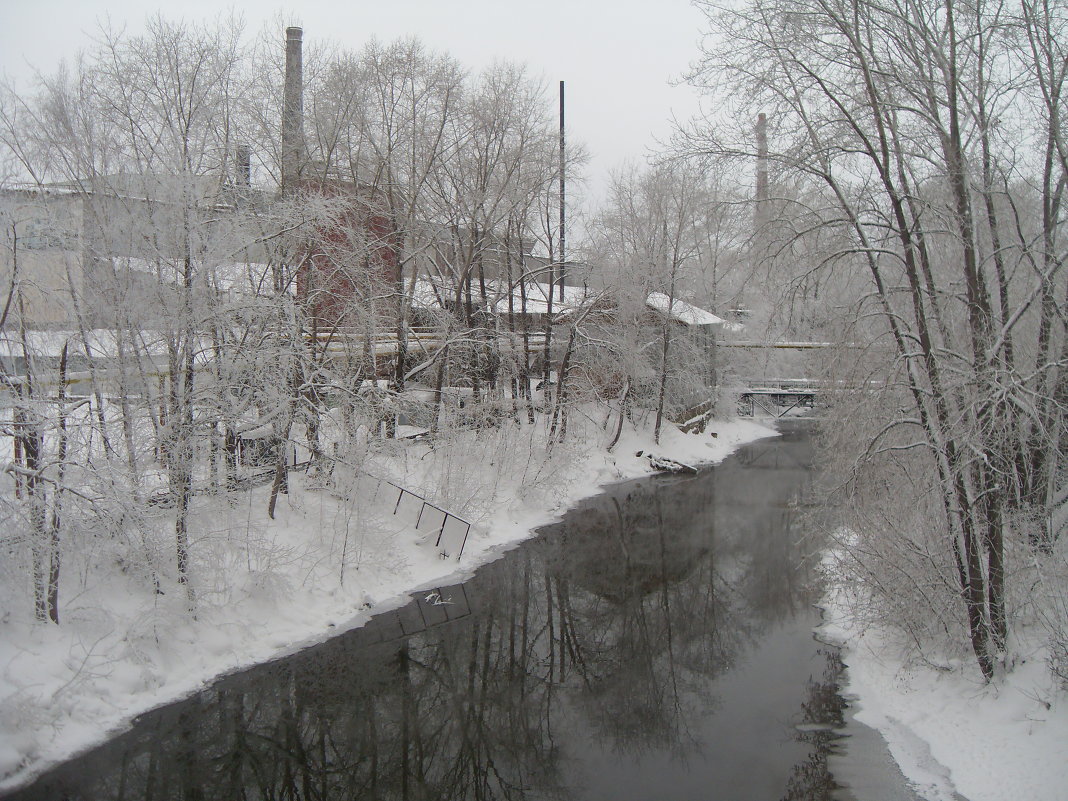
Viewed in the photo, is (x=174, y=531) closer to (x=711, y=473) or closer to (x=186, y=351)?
(x=186, y=351)

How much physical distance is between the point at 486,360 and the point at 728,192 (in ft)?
45.9

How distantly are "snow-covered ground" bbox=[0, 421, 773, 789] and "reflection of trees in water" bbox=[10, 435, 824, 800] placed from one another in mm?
453

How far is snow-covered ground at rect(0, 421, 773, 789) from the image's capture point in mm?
8023

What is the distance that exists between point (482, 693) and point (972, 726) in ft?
17.8

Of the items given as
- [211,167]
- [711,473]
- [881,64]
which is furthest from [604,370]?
[881,64]

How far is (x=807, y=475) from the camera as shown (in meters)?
24.2

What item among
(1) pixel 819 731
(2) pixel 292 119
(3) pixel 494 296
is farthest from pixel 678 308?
(1) pixel 819 731

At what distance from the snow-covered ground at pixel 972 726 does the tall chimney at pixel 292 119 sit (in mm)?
12960

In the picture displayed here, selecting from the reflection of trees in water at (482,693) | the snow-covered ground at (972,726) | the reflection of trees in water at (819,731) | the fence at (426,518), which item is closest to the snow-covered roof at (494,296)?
the fence at (426,518)

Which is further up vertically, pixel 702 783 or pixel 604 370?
pixel 604 370

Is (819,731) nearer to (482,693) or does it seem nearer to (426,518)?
(482,693)

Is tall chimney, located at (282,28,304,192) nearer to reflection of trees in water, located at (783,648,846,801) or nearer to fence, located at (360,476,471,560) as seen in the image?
fence, located at (360,476,471,560)

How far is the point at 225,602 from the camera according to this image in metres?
10.6

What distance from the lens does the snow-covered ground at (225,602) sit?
802 cm
